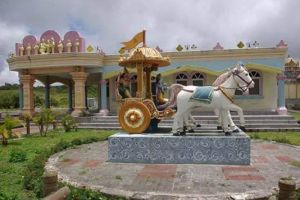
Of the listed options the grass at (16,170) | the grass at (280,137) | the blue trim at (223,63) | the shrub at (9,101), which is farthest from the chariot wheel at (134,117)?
the shrub at (9,101)

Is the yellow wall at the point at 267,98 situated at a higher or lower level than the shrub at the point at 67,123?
higher

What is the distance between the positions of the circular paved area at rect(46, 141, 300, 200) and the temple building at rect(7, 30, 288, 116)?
9773mm

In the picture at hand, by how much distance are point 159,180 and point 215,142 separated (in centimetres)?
194

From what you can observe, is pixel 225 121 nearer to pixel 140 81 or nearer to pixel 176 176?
pixel 176 176

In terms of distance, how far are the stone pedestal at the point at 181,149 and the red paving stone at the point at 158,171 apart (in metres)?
0.37

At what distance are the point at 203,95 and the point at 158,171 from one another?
217 cm

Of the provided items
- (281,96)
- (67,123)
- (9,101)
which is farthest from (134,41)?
(9,101)

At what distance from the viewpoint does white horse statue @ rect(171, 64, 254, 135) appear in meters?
8.12

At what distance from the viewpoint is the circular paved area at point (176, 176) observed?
5.58 meters

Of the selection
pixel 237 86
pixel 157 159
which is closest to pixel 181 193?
pixel 157 159

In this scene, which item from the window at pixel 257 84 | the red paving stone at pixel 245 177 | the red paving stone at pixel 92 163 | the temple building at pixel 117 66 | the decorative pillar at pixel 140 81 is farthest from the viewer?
the window at pixel 257 84

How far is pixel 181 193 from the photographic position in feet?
18.1

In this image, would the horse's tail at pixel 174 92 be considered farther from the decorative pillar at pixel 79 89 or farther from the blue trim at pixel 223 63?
the decorative pillar at pixel 79 89

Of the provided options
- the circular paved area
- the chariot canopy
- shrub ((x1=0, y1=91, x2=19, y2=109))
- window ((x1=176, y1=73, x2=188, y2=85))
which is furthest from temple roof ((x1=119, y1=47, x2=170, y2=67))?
shrub ((x1=0, y1=91, x2=19, y2=109))
